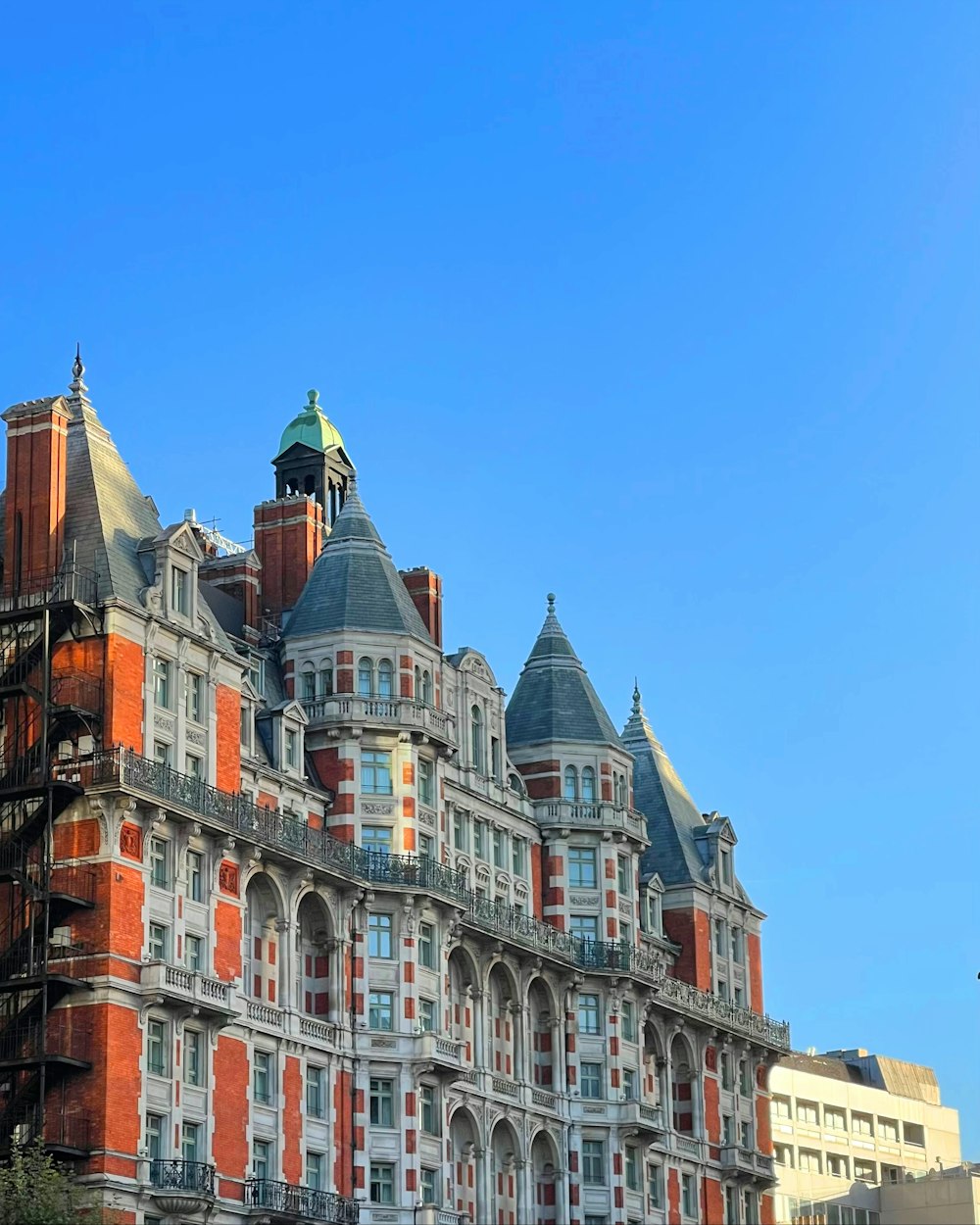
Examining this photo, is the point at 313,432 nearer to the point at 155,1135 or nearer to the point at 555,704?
the point at 555,704

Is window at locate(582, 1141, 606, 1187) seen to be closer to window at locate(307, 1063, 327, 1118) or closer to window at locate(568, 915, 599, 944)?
window at locate(568, 915, 599, 944)

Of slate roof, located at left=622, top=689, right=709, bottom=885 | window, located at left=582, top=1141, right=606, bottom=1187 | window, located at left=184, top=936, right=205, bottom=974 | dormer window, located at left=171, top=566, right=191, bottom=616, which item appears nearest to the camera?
window, located at left=184, top=936, right=205, bottom=974

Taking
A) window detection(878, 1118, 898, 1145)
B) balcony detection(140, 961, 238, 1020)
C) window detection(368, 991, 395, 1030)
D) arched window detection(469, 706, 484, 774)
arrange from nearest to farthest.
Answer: balcony detection(140, 961, 238, 1020) < window detection(368, 991, 395, 1030) < arched window detection(469, 706, 484, 774) < window detection(878, 1118, 898, 1145)

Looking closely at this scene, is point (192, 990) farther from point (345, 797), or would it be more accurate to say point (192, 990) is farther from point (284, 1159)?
point (345, 797)

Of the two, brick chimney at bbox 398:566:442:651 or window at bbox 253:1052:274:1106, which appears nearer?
window at bbox 253:1052:274:1106

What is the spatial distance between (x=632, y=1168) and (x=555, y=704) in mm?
19112

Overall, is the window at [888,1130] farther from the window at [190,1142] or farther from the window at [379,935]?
the window at [190,1142]

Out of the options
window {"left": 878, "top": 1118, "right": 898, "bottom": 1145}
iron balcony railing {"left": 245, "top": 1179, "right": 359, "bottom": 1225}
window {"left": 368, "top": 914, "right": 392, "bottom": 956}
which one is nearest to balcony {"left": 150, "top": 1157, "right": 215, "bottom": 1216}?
iron balcony railing {"left": 245, "top": 1179, "right": 359, "bottom": 1225}

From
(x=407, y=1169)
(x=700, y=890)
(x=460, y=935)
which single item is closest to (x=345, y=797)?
(x=460, y=935)

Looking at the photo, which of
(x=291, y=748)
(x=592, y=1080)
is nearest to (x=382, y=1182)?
(x=291, y=748)

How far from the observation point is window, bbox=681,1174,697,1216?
112m

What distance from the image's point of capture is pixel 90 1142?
79312 mm

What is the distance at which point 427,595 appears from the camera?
108 meters

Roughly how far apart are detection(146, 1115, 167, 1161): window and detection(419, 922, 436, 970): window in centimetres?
1620
